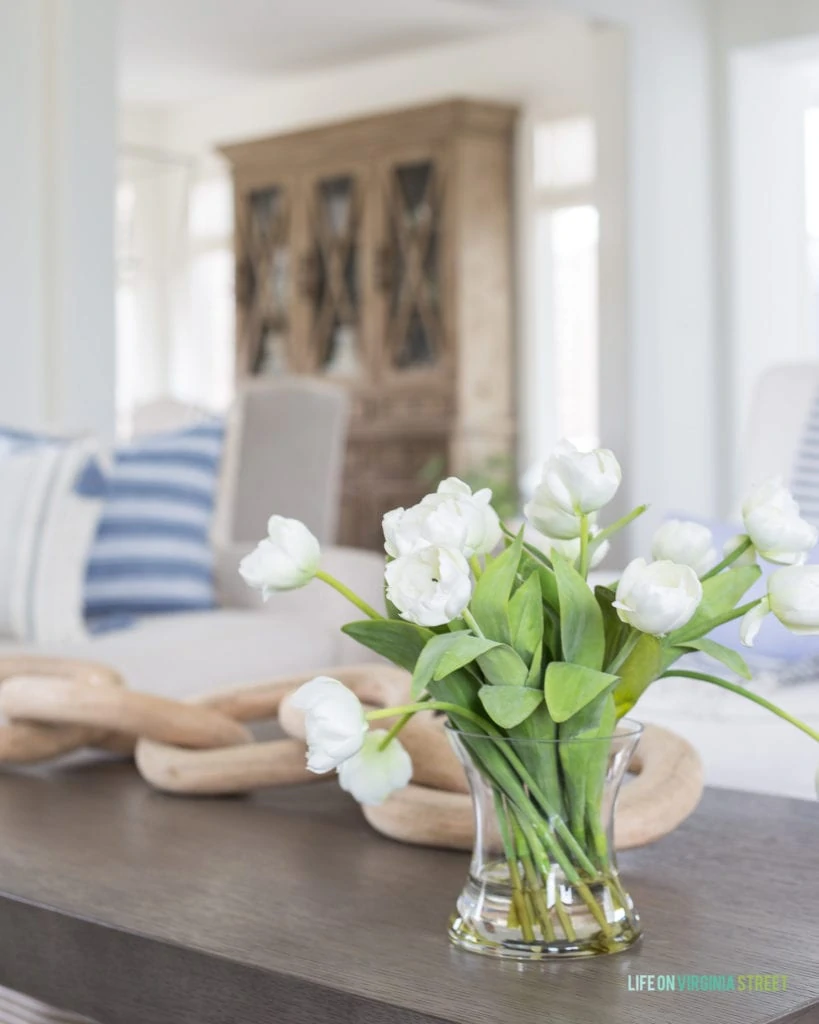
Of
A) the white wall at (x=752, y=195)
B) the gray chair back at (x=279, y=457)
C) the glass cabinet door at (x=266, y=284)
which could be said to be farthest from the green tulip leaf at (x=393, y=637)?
the glass cabinet door at (x=266, y=284)

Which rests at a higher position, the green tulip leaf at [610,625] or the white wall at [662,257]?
the white wall at [662,257]

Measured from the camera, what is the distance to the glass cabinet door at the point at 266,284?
8062 millimetres

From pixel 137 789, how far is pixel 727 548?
740 millimetres

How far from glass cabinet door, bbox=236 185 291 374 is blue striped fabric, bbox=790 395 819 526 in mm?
5453

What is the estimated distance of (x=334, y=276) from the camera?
25.5 feet

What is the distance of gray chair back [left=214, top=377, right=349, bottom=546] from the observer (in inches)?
133

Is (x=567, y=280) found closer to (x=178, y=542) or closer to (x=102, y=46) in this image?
(x=102, y=46)

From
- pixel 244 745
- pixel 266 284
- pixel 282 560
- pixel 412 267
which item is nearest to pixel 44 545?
pixel 244 745

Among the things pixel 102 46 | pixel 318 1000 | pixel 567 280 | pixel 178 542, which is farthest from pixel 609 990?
pixel 567 280

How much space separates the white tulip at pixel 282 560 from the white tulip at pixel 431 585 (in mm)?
68

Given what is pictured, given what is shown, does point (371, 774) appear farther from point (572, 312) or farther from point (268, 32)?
point (268, 32)

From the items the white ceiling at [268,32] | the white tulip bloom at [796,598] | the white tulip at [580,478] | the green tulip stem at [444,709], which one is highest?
the white ceiling at [268,32]

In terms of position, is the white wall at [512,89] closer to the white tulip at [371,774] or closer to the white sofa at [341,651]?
the white sofa at [341,651]

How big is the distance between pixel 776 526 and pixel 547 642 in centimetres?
14
